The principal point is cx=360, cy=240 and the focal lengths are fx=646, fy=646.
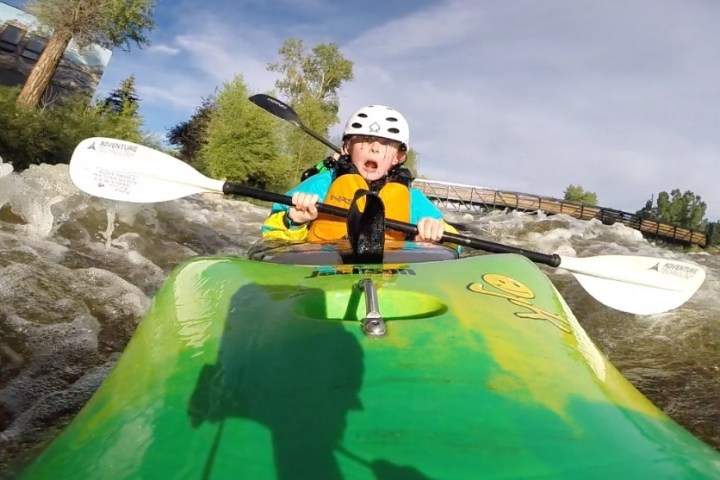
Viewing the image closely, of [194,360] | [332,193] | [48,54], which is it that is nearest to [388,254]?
[332,193]

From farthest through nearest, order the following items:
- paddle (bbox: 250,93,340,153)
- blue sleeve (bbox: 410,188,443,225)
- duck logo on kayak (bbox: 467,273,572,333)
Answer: paddle (bbox: 250,93,340,153) → blue sleeve (bbox: 410,188,443,225) → duck logo on kayak (bbox: 467,273,572,333)

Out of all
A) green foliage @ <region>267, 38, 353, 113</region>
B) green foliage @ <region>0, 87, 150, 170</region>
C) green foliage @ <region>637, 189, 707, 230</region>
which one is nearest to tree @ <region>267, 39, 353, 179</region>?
green foliage @ <region>267, 38, 353, 113</region>

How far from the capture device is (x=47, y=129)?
11.4 m

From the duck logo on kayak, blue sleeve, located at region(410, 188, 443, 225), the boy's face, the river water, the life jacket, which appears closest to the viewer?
the duck logo on kayak

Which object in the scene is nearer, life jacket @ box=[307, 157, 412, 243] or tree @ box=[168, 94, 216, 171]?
life jacket @ box=[307, 157, 412, 243]

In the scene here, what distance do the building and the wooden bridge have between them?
10.7 metres

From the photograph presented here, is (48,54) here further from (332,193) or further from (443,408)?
(443,408)

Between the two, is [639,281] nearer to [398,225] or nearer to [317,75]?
[398,225]

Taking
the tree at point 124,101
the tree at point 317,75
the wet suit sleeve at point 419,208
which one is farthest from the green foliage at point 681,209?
the wet suit sleeve at point 419,208

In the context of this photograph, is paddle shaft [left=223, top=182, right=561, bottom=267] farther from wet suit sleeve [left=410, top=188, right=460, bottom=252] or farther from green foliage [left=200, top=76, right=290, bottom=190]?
green foliage [left=200, top=76, right=290, bottom=190]

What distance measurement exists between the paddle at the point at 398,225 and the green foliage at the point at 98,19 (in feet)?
31.8

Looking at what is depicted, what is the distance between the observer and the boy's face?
3.78 m

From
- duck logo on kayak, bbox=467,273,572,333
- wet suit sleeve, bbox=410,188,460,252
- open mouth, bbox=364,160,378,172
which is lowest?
duck logo on kayak, bbox=467,273,572,333

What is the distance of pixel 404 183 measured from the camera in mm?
3654
